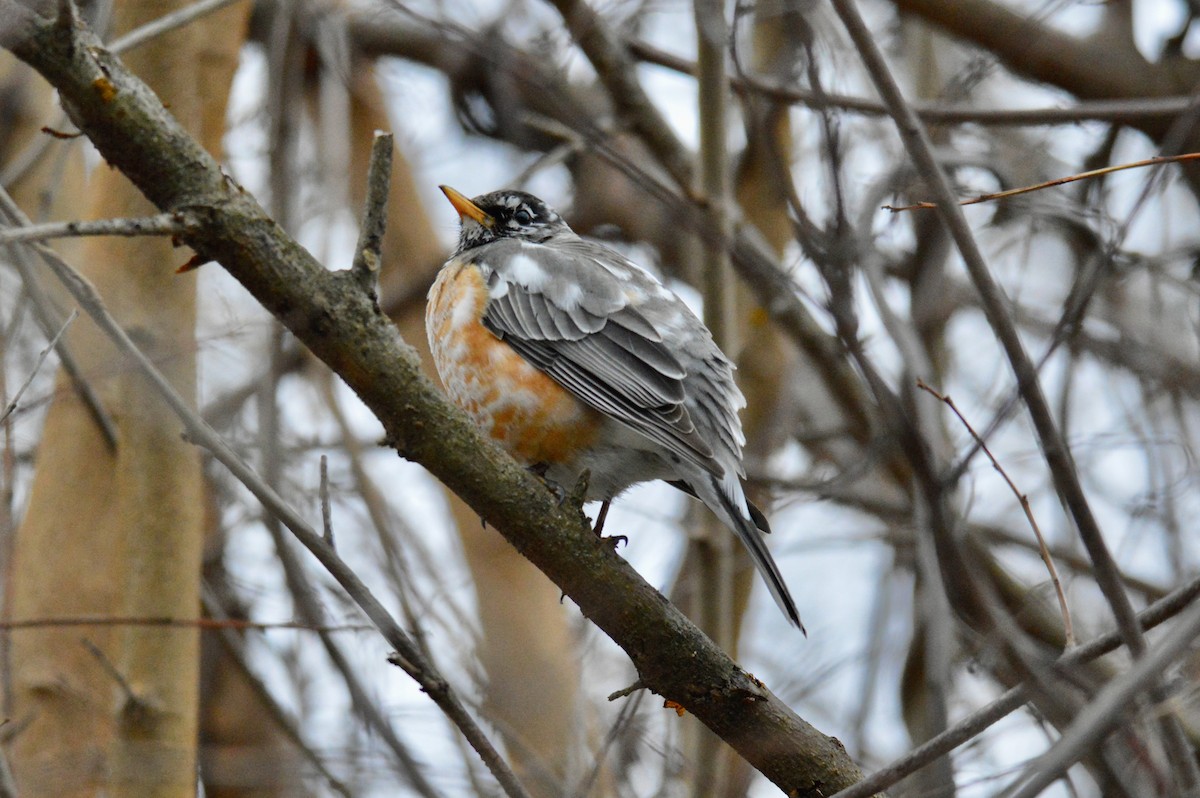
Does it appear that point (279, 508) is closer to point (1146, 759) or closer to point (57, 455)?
point (1146, 759)

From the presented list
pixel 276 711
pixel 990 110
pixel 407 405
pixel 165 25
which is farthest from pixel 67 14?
pixel 990 110

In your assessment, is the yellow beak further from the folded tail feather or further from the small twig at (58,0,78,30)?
the small twig at (58,0,78,30)

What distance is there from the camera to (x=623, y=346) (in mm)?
5250

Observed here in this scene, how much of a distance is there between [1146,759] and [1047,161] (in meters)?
7.21

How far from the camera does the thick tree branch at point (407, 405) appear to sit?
3117 millimetres

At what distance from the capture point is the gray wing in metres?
4.89

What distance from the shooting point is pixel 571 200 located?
10.2 metres

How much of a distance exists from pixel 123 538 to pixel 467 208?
259 centimetres

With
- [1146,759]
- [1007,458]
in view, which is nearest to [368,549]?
[1007,458]

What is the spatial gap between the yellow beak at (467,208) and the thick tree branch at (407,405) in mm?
3183

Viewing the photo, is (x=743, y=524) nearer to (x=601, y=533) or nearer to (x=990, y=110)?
(x=601, y=533)

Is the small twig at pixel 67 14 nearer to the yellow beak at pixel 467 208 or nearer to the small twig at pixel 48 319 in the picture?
the small twig at pixel 48 319

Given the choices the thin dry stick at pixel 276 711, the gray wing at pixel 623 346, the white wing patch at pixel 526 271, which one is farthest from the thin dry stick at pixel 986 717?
the white wing patch at pixel 526 271

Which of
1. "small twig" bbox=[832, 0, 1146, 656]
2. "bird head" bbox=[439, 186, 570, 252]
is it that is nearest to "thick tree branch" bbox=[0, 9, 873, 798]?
"small twig" bbox=[832, 0, 1146, 656]
